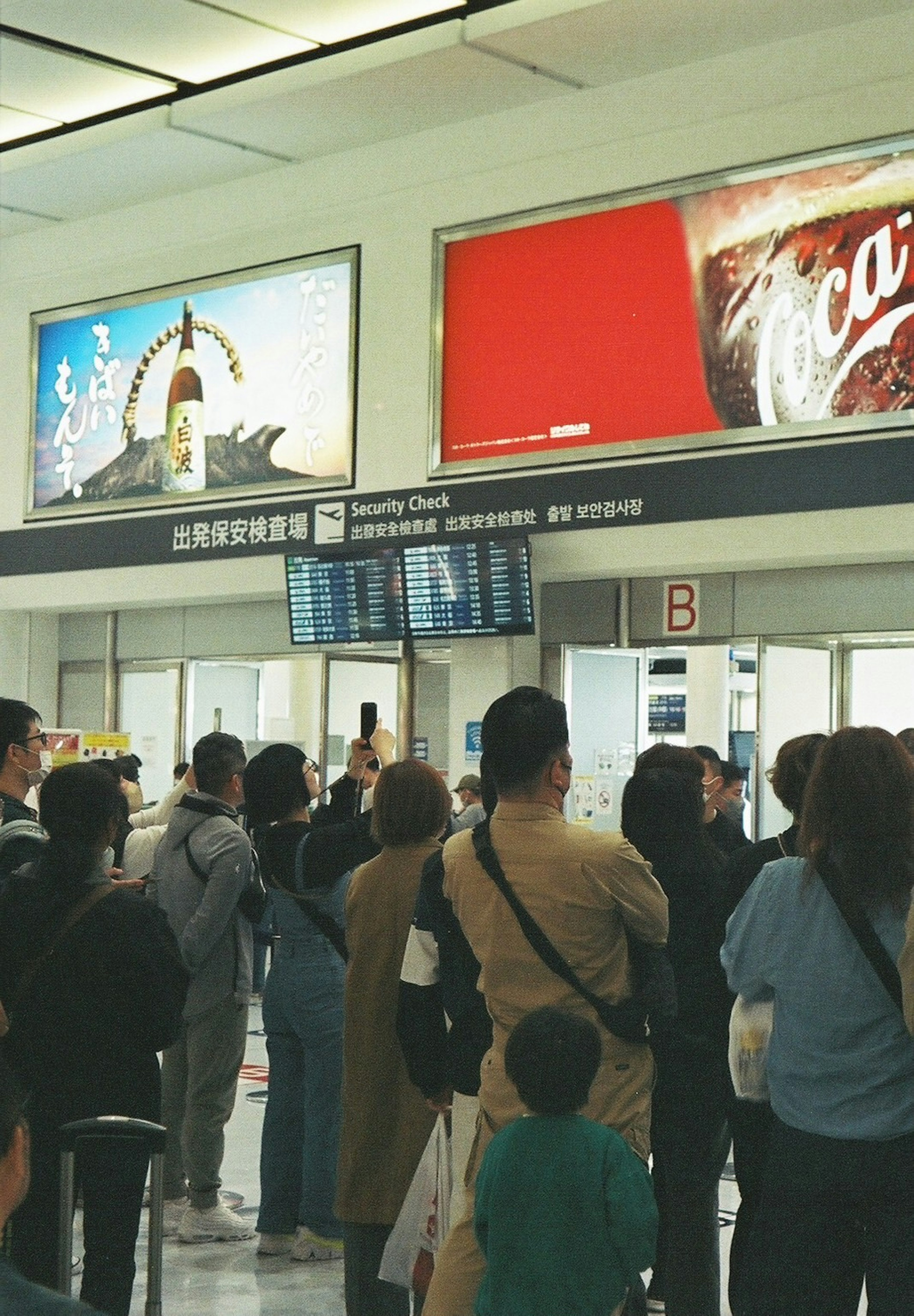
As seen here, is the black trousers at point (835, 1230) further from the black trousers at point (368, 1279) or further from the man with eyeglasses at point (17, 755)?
the man with eyeglasses at point (17, 755)

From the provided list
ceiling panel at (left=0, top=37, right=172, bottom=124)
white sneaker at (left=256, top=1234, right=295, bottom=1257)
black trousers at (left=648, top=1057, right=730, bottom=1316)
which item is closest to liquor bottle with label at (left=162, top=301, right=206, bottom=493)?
ceiling panel at (left=0, top=37, right=172, bottom=124)

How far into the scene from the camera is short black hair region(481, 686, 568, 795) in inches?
124

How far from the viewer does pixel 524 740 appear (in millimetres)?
3148

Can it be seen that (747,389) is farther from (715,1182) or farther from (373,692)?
(715,1182)

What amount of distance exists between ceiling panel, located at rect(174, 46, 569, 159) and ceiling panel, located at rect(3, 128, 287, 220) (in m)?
0.29

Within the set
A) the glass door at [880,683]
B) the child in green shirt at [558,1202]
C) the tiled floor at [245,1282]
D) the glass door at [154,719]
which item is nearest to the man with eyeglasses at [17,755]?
the tiled floor at [245,1282]

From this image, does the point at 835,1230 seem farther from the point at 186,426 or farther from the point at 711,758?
the point at 186,426

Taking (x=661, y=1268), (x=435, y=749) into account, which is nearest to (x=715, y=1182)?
(x=661, y=1268)

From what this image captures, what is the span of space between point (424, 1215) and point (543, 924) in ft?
2.50

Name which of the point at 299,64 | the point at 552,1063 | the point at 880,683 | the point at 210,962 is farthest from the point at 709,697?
the point at 552,1063

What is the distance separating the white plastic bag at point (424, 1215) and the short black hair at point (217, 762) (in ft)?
5.78

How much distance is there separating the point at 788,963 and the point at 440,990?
2.98 feet

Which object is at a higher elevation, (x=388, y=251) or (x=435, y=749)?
(x=388, y=251)

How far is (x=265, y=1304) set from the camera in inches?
173
